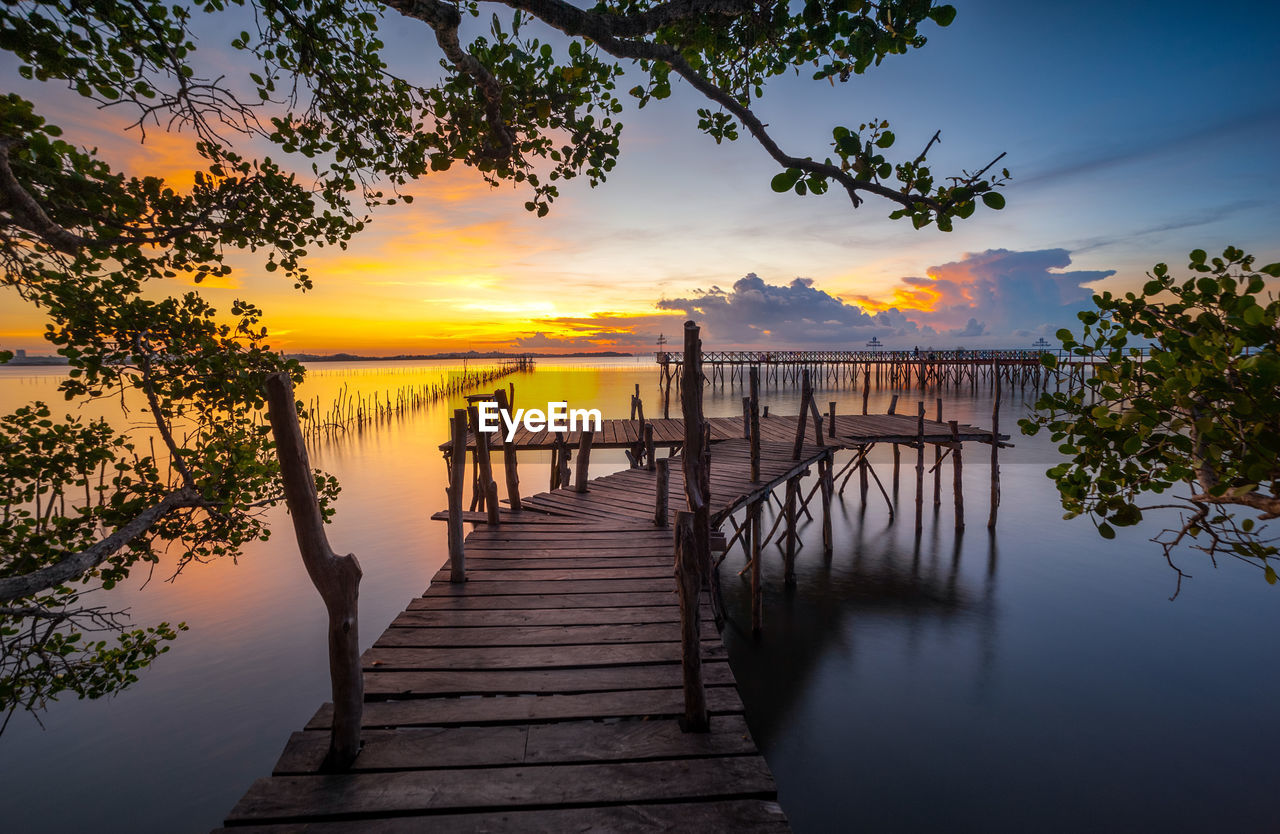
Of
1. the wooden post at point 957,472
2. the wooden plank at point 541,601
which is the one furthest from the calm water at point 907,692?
the wooden plank at point 541,601

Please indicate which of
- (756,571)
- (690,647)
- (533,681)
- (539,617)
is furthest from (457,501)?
(756,571)

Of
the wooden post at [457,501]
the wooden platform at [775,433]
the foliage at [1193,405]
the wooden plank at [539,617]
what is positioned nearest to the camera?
the foliage at [1193,405]

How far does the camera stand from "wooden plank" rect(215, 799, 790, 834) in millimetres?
2666

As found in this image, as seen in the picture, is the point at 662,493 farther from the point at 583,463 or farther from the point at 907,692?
the point at 907,692

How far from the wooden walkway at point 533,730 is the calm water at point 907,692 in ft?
13.6

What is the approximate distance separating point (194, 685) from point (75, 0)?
9.74 meters

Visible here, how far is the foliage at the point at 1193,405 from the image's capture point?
2268mm

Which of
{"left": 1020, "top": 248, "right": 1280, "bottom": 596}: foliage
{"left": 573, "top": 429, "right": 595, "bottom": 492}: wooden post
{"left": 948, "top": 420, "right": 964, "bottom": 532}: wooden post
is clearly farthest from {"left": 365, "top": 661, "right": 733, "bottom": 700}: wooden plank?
{"left": 948, "top": 420, "right": 964, "bottom": 532}: wooden post

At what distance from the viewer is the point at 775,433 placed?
48.4 feet

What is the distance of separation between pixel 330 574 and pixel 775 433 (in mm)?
13066

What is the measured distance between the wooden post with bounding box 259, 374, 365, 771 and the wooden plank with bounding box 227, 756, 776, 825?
0.68 feet

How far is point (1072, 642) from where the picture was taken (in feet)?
30.9

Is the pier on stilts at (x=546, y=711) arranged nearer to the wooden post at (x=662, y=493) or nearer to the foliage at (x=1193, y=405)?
the wooden post at (x=662, y=493)

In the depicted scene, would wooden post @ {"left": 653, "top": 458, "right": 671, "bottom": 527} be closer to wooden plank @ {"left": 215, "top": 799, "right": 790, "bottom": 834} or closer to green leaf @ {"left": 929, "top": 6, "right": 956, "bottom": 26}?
wooden plank @ {"left": 215, "top": 799, "right": 790, "bottom": 834}
